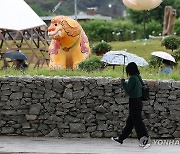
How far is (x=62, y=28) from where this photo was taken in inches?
677

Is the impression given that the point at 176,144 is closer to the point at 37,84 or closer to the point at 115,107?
the point at 115,107

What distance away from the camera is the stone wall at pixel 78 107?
40.7ft

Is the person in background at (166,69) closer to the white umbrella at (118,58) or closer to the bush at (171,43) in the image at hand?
the white umbrella at (118,58)

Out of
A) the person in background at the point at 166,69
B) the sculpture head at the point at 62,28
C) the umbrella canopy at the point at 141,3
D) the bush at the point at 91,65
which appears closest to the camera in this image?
the person in background at the point at 166,69

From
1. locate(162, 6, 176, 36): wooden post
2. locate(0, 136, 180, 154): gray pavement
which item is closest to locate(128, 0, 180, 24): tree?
locate(162, 6, 176, 36): wooden post

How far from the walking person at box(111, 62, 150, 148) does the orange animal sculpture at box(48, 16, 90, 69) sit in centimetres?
610

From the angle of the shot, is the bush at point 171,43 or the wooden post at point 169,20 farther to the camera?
the wooden post at point 169,20

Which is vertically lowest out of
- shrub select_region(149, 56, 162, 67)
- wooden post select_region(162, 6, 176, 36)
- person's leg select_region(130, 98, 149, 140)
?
wooden post select_region(162, 6, 176, 36)

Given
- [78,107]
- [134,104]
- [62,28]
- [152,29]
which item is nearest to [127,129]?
[134,104]

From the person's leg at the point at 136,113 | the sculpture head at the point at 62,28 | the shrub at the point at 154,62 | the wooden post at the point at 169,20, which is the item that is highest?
the sculpture head at the point at 62,28

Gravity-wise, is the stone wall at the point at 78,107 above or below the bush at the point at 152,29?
above

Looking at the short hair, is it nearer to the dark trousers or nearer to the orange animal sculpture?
the dark trousers

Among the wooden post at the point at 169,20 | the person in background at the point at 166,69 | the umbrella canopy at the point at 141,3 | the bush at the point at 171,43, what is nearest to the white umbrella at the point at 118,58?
the person in background at the point at 166,69

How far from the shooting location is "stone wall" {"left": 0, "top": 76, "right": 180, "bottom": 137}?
1239cm
